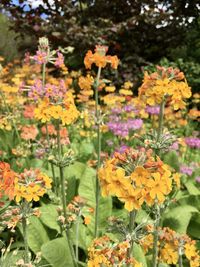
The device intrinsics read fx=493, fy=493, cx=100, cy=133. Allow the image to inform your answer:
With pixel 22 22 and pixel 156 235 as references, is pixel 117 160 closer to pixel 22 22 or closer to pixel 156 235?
pixel 156 235

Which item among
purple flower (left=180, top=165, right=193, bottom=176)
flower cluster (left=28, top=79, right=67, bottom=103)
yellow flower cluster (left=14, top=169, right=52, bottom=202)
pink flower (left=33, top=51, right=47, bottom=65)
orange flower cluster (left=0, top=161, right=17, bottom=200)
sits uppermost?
pink flower (left=33, top=51, right=47, bottom=65)

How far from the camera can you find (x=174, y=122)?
6266 millimetres

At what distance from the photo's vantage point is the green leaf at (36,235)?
3117mm

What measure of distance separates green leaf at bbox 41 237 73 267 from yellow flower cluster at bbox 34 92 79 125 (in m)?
0.76

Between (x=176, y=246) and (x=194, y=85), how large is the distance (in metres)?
5.95

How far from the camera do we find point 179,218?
11.0 ft

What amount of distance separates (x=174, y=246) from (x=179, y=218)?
92cm

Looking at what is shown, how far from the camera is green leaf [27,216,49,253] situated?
3117mm

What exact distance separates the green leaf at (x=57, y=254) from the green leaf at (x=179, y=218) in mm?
826

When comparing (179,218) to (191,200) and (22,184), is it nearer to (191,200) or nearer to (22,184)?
(191,200)

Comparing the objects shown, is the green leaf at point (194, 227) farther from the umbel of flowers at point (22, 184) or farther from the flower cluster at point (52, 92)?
the umbel of flowers at point (22, 184)

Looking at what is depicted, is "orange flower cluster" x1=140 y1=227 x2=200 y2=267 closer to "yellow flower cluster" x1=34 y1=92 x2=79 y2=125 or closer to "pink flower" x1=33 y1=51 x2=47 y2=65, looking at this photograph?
"yellow flower cluster" x1=34 y1=92 x2=79 y2=125

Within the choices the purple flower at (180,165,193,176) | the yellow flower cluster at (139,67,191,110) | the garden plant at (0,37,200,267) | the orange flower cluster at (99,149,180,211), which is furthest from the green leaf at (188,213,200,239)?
the orange flower cluster at (99,149,180,211)

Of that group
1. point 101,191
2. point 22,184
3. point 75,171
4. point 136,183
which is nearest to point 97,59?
point 101,191
